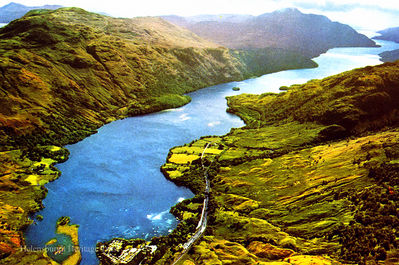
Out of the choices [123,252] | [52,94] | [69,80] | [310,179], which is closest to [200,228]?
[123,252]

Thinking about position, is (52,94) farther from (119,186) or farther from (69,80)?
(119,186)

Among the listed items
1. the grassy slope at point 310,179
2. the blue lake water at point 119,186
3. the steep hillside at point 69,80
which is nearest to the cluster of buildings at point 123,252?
the blue lake water at point 119,186

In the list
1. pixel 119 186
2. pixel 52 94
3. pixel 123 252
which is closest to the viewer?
pixel 123 252

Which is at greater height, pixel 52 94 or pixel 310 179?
pixel 52 94

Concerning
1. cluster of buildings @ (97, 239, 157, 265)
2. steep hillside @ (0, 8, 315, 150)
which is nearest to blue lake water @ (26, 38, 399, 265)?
cluster of buildings @ (97, 239, 157, 265)

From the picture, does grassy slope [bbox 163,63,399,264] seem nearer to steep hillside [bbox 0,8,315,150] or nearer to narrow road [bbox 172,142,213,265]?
narrow road [bbox 172,142,213,265]

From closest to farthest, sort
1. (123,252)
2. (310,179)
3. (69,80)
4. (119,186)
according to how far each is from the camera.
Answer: (123,252)
(310,179)
(119,186)
(69,80)
